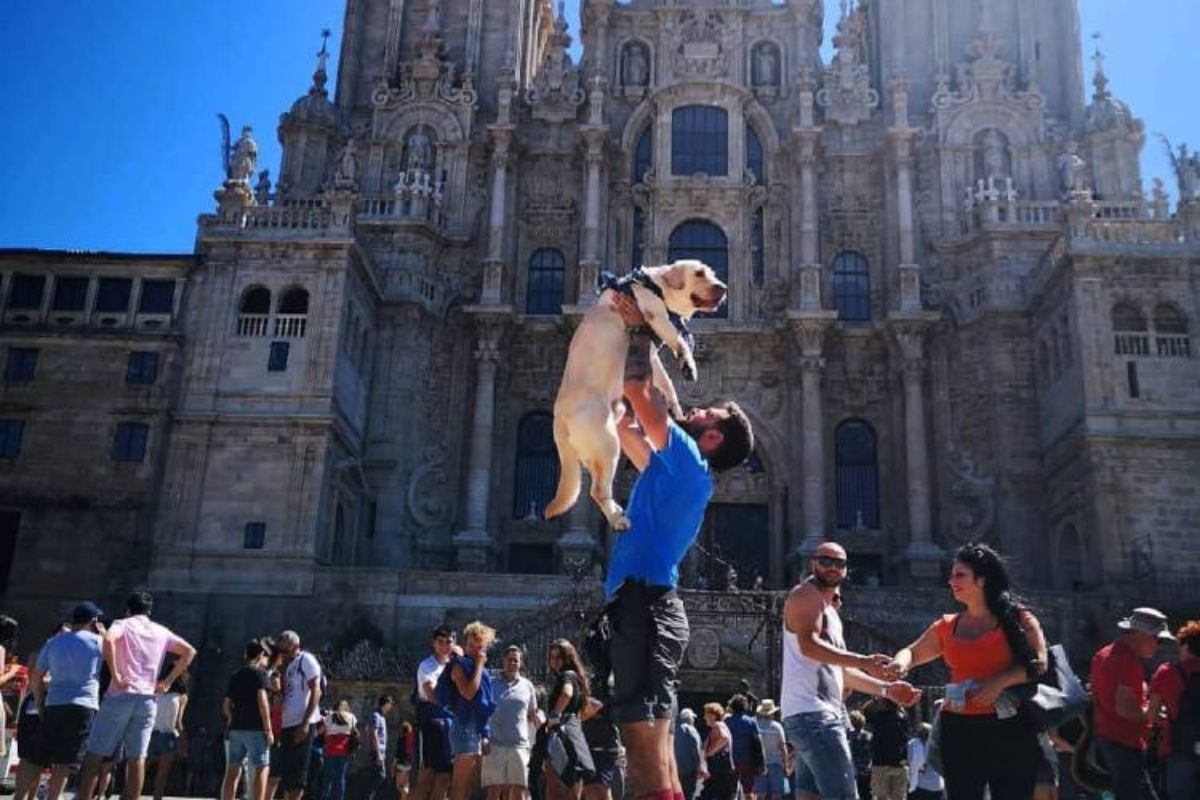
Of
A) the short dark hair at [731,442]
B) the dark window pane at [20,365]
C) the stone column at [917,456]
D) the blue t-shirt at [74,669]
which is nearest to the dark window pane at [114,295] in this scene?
the dark window pane at [20,365]

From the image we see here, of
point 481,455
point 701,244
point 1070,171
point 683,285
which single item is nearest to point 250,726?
point 683,285

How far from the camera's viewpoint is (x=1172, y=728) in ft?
25.3

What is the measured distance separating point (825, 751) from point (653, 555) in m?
1.84

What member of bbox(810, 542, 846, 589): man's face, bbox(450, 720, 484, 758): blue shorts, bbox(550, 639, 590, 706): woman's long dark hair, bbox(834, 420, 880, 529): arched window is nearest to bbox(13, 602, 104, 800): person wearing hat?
bbox(450, 720, 484, 758): blue shorts

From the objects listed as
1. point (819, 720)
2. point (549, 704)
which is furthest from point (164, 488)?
point (819, 720)

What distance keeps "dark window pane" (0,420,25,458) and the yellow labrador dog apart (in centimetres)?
2602

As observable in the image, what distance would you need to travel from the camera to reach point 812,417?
31.1 m

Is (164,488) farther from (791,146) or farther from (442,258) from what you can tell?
(791,146)

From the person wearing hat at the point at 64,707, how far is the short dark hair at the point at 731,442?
18.9ft

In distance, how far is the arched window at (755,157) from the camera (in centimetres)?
3486

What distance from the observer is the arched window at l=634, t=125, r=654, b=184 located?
115 ft

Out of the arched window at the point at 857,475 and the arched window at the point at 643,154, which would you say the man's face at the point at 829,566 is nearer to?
the arched window at the point at 857,475

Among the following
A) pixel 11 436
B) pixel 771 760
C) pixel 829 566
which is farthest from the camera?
pixel 11 436

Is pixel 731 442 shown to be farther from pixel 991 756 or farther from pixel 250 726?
pixel 250 726
